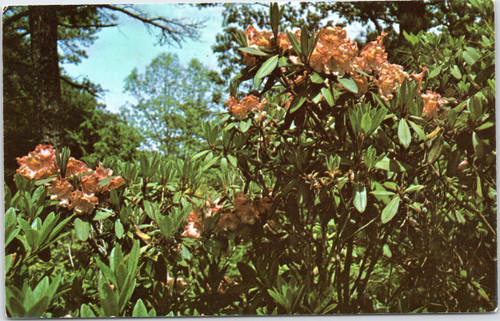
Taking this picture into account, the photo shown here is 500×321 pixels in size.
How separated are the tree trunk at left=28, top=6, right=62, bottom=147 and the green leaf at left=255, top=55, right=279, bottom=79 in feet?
3.15

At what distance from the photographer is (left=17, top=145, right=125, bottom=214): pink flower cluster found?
1684mm

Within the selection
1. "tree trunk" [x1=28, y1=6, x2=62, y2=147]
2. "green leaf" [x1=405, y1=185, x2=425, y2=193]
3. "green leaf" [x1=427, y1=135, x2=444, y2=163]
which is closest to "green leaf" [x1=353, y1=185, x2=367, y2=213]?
"green leaf" [x1=405, y1=185, x2=425, y2=193]

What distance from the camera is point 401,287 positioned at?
6.31ft

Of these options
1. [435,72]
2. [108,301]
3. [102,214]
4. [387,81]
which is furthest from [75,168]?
[435,72]

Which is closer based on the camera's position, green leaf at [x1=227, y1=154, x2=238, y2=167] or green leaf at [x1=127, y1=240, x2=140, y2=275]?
green leaf at [x1=127, y1=240, x2=140, y2=275]

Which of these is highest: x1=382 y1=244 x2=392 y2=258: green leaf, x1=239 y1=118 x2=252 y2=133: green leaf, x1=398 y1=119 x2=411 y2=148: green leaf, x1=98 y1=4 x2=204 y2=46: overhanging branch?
x1=98 y1=4 x2=204 y2=46: overhanging branch

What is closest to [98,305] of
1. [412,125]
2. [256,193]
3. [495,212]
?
[256,193]

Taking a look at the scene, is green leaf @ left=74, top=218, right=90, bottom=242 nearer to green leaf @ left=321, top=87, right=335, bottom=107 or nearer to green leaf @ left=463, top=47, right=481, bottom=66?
green leaf @ left=321, top=87, right=335, bottom=107

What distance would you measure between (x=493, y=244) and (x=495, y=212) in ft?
0.43

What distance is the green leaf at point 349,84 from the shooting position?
5.06 feet

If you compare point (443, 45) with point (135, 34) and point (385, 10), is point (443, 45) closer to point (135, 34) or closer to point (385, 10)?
point (385, 10)

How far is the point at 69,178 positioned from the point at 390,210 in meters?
1.16

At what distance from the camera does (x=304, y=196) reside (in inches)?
65.9

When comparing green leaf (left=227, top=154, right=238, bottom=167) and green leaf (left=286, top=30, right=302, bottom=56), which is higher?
green leaf (left=286, top=30, right=302, bottom=56)
